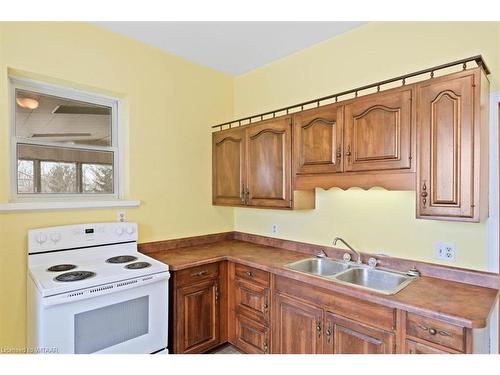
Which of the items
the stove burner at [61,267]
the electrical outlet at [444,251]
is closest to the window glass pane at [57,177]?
the stove burner at [61,267]

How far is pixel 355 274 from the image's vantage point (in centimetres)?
216

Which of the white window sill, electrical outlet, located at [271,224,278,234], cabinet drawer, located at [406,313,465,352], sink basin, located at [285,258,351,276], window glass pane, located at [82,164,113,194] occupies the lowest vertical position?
cabinet drawer, located at [406,313,465,352]

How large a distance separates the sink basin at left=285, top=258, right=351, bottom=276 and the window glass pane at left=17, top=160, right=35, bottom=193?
202 centimetres

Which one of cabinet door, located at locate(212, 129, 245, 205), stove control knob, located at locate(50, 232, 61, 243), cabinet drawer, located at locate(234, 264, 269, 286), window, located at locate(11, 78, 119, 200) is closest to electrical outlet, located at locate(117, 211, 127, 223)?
window, located at locate(11, 78, 119, 200)

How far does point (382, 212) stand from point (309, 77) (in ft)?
4.39

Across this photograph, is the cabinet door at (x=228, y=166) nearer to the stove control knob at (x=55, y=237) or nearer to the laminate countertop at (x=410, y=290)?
the laminate countertop at (x=410, y=290)

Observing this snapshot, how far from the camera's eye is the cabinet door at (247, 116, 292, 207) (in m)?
2.39

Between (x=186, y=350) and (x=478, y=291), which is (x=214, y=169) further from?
(x=478, y=291)

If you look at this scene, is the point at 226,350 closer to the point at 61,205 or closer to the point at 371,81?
the point at 61,205

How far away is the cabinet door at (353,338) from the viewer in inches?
63.2

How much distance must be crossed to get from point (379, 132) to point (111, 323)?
81.3 inches

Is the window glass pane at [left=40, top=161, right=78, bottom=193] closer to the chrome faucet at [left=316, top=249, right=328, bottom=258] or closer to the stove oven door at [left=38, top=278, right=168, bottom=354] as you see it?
the stove oven door at [left=38, top=278, right=168, bottom=354]

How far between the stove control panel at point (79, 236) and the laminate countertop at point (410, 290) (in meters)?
0.31

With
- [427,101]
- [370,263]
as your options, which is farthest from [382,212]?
[427,101]
